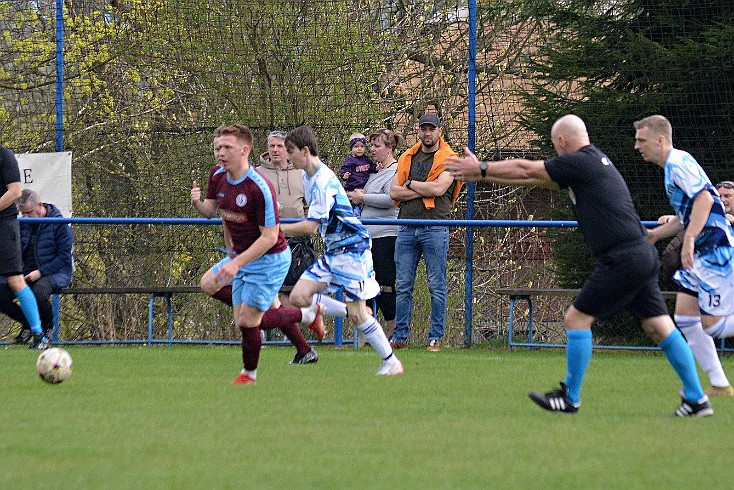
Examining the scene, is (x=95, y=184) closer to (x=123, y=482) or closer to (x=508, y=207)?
(x=508, y=207)

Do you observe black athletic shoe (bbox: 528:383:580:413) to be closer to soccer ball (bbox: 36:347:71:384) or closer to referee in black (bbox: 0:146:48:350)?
soccer ball (bbox: 36:347:71:384)

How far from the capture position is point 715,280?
9172 mm

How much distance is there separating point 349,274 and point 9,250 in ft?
12.3

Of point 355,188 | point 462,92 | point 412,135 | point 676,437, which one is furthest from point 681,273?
point 412,135

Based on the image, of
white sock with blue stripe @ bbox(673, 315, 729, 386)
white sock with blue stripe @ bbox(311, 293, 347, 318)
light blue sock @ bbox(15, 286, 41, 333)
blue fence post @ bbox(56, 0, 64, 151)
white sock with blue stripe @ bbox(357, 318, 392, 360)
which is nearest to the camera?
white sock with blue stripe @ bbox(673, 315, 729, 386)

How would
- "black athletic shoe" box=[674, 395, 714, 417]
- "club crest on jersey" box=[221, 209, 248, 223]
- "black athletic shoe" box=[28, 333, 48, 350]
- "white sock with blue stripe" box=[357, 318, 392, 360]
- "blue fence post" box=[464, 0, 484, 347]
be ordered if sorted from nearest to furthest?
"black athletic shoe" box=[674, 395, 714, 417] → "club crest on jersey" box=[221, 209, 248, 223] → "white sock with blue stripe" box=[357, 318, 392, 360] → "black athletic shoe" box=[28, 333, 48, 350] → "blue fence post" box=[464, 0, 484, 347]

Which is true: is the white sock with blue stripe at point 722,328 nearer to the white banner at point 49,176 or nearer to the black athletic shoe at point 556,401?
the black athletic shoe at point 556,401

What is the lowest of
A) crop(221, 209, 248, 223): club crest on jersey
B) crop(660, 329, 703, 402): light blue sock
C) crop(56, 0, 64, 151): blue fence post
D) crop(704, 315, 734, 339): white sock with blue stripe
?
crop(704, 315, 734, 339): white sock with blue stripe

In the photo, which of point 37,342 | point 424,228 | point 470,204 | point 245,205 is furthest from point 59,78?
point 245,205

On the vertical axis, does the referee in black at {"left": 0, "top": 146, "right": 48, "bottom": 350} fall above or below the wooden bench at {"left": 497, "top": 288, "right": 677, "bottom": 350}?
above

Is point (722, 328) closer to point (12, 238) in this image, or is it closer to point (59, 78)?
point (12, 238)

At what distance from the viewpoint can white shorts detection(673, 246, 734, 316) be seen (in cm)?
914

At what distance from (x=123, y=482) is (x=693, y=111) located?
10121mm

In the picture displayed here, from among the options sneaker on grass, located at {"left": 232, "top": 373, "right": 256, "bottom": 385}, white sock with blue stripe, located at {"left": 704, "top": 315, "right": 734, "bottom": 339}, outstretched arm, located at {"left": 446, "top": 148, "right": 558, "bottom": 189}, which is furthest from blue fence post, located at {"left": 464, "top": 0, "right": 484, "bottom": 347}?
outstretched arm, located at {"left": 446, "top": 148, "right": 558, "bottom": 189}
